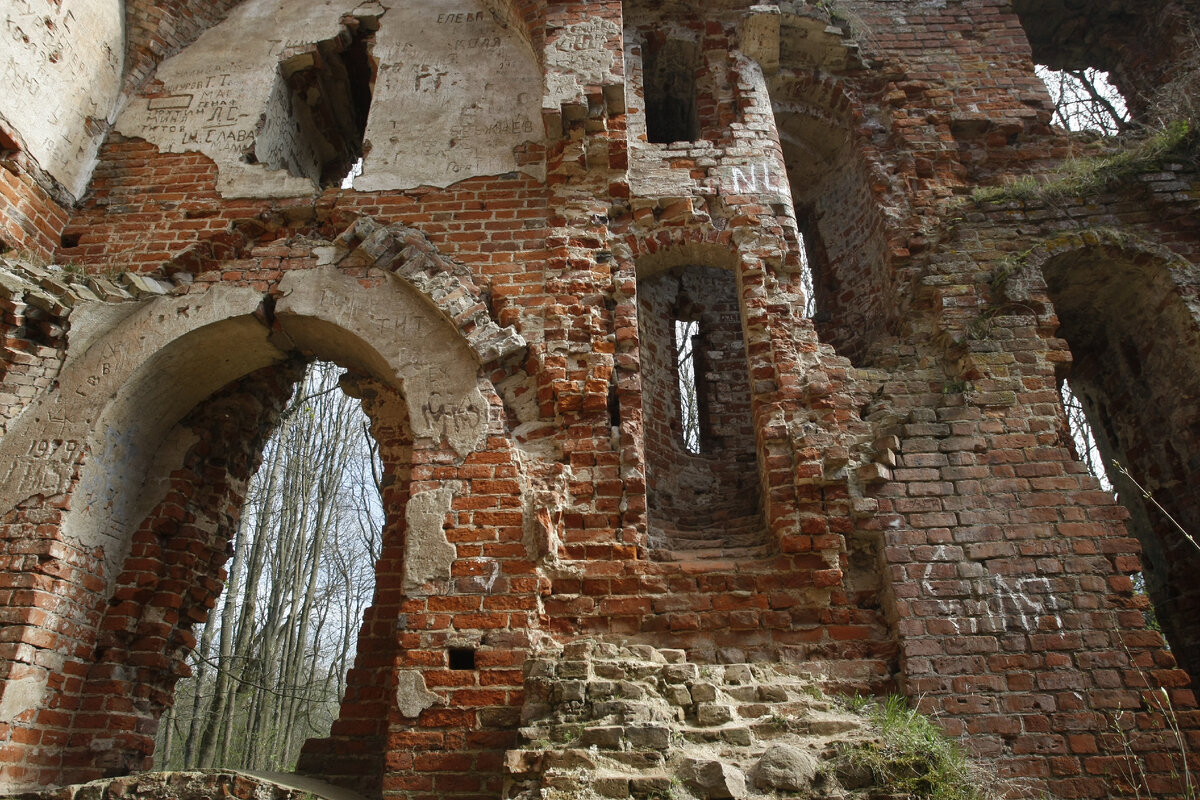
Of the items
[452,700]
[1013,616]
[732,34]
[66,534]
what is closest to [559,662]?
[452,700]

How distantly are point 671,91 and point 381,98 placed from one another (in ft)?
8.32

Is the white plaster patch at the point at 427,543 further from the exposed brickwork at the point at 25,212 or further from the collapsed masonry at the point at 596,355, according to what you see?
the exposed brickwork at the point at 25,212

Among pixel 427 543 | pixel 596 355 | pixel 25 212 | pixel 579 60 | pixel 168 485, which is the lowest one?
pixel 427 543

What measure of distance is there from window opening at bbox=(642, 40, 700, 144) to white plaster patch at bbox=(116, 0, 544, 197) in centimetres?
118

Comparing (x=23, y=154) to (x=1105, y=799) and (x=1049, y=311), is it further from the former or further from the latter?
(x=1105, y=799)

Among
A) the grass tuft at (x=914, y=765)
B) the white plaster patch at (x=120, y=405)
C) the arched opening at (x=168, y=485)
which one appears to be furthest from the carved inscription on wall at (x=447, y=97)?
the grass tuft at (x=914, y=765)

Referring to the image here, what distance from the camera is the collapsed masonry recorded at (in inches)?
147

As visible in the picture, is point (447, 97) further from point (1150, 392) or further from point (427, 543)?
point (1150, 392)

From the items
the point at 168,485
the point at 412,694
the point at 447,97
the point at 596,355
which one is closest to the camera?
the point at 412,694

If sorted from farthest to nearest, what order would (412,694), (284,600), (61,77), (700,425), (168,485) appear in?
1. (284,600)
2. (700,425)
3. (61,77)
4. (168,485)
5. (412,694)

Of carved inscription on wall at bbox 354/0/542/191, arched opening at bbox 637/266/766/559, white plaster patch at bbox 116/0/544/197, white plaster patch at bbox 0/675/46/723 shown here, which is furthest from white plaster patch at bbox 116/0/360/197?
white plaster patch at bbox 0/675/46/723

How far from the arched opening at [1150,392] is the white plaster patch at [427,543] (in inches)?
172

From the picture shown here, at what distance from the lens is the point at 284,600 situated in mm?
12055

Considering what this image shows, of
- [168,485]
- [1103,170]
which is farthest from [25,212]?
[1103,170]
